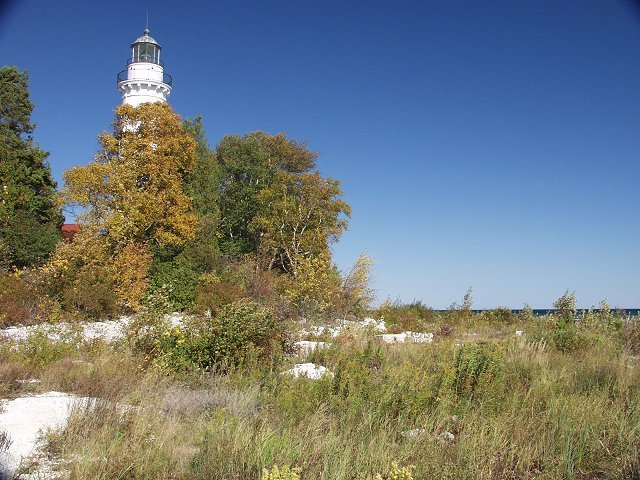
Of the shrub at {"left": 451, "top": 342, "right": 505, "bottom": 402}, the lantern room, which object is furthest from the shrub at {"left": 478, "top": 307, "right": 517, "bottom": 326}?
the lantern room

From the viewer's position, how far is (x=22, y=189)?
21531 millimetres

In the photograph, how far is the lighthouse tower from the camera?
93.9ft

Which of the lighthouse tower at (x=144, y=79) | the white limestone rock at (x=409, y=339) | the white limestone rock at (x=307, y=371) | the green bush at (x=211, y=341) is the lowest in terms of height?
the white limestone rock at (x=307, y=371)

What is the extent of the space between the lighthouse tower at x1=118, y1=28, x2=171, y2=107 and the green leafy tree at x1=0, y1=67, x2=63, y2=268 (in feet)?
16.8

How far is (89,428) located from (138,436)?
547mm

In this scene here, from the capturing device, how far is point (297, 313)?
17.2m

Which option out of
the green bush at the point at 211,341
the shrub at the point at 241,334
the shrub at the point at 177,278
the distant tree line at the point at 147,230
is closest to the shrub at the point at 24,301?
the distant tree line at the point at 147,230

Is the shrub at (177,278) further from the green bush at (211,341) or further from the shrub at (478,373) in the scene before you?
the shrub at (478,373)

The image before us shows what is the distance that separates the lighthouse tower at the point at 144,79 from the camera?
28.6 metres

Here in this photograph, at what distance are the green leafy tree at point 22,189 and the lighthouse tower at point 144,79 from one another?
5117 mm

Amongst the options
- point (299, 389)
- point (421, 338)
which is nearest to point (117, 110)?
point (421, 338)

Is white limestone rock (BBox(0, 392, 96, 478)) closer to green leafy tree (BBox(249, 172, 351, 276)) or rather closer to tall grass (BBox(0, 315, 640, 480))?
tall grass (BBox(0, 315, 640, 480))

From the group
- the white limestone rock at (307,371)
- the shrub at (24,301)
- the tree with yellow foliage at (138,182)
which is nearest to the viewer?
the white limestone rock at (307,371)

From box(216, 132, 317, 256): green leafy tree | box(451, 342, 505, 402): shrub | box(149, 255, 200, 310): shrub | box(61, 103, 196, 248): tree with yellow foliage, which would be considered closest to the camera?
box(451, 342, 505, 402): shrub
